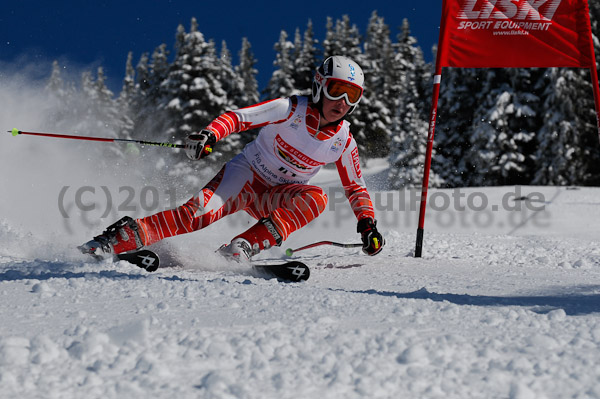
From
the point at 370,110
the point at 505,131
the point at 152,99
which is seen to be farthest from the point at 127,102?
the point at 505,131

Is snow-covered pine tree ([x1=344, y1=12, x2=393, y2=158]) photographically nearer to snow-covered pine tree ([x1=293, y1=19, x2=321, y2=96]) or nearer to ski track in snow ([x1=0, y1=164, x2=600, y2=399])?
snow-covered pine tree ([x1=293, y1=19, x2=321, y2=96])

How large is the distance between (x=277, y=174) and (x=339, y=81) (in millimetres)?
947

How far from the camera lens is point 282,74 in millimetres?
34281

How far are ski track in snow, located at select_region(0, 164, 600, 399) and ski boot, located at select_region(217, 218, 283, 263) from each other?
60 cm

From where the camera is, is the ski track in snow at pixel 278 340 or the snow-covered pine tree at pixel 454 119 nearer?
the ski track in snow at pixel 278 340

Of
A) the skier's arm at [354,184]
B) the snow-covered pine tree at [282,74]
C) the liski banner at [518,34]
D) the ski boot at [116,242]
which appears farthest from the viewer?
the snow-covered pine tree at [282,74]

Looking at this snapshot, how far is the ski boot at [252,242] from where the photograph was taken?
3.87 m

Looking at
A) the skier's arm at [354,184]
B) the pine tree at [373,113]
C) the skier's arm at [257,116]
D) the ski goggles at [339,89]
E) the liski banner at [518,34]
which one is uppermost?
the pine tree at [373,113]

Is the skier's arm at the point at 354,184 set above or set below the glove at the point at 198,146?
below

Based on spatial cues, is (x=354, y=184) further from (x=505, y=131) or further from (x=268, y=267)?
(x=505, y=131)

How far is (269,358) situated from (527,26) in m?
4.56

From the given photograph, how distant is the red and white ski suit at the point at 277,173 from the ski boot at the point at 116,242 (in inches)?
5.4

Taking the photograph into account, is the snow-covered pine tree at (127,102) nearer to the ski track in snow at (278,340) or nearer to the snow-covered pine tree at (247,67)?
the snow-covered pine tree at (247,67)

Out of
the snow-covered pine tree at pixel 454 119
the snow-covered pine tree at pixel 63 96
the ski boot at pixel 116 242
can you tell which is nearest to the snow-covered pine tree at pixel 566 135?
the snow-covered pine tree at pixel 454 119
